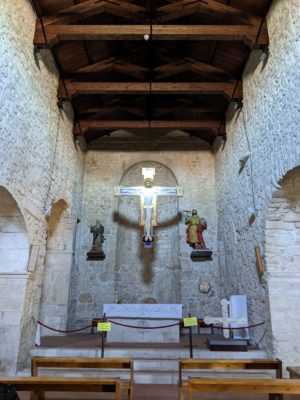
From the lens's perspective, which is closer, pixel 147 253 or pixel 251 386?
pixel 251 386

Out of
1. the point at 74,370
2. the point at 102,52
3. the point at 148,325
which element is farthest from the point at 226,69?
the point at 74,370

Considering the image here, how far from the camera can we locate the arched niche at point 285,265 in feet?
18.0

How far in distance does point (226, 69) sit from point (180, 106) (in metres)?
1.97

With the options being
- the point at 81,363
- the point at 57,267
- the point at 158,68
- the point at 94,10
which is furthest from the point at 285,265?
the point at 94,10

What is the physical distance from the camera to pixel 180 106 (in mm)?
9516

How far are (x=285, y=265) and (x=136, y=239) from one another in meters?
5.63

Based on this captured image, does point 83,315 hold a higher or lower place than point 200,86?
lower

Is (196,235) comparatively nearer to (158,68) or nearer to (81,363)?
(158,68)

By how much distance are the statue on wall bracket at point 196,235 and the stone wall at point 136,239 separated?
1.52 feet

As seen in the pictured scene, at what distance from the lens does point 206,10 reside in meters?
6.21

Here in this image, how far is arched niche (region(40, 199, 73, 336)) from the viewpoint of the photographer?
844cm

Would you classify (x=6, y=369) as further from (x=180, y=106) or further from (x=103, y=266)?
(x=180, y=106)

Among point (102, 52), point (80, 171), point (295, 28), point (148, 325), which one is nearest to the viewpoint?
point (295, 28)

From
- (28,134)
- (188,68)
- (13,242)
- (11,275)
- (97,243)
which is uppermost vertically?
(188,68)
